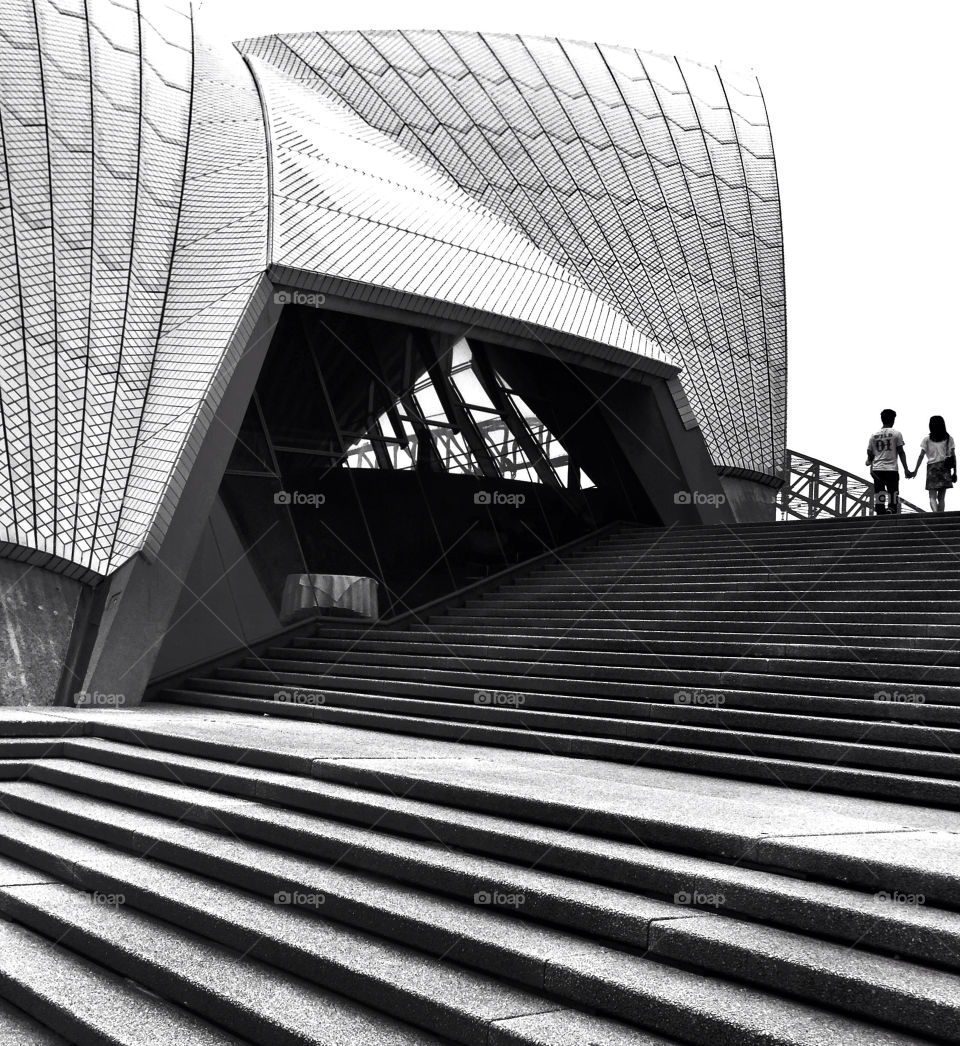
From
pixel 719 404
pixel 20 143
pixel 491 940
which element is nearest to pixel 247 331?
pixel 20 143

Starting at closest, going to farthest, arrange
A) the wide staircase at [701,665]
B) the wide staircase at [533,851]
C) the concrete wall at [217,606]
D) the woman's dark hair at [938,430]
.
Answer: the wide staircase at [533,851] < the wide staircase at [701,665] < the concrete wall at [217,606] < the woman's dark hair at [938,430]

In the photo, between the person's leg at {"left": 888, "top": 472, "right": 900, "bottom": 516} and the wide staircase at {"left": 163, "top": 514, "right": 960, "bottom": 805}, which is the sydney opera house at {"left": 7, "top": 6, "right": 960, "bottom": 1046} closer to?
the wide staircase at {"left": 163, "top": 514, "right": 960, "bottom": 805}

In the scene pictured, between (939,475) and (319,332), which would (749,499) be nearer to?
(939,475)

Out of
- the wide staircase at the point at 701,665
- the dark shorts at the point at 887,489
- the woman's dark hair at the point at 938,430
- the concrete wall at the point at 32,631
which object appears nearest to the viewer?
the wide staircase at the point at 701,665

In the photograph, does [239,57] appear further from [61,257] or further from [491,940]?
[491,940]

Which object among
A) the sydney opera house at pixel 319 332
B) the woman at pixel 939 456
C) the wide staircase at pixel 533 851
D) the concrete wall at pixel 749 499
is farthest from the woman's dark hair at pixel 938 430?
the concrete wall at pixel 749 499

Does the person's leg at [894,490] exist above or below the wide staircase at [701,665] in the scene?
above

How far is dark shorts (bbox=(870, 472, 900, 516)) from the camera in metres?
13.7

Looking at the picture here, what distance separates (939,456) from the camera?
1274cm

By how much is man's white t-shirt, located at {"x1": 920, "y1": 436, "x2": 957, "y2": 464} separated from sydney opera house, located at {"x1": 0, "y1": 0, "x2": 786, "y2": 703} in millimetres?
3216

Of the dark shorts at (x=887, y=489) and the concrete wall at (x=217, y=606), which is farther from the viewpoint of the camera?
the dark shorts at (x=887, y=489)

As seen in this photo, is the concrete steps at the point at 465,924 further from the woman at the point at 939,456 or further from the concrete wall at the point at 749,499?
the concrete wall at the point at 749,499

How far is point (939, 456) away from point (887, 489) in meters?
1.25

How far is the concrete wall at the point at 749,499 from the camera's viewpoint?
17.7m
